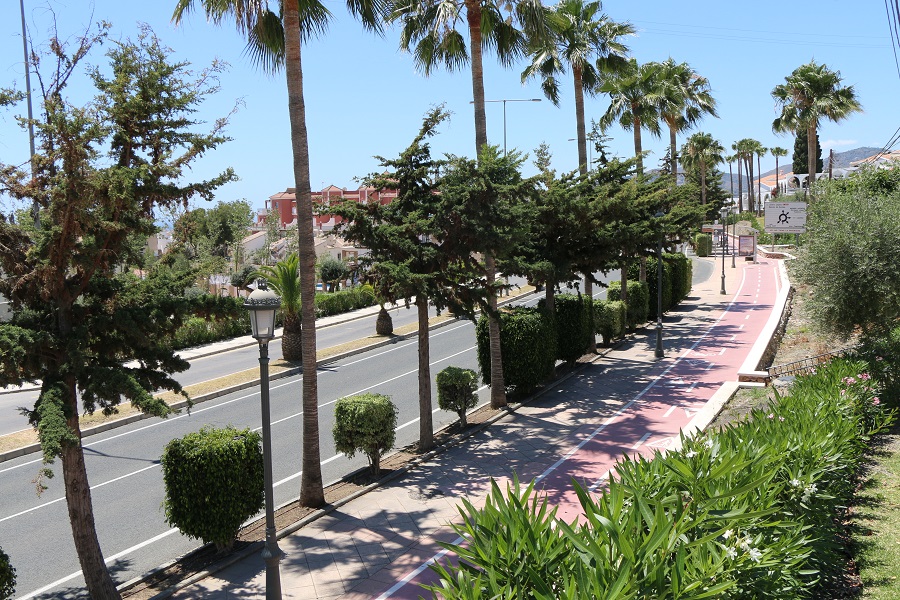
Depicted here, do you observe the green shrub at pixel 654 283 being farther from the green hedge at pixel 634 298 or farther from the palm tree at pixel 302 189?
the palm tree at pixel 302 189

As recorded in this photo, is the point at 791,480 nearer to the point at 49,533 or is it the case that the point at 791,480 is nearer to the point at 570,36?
the point at 49,533

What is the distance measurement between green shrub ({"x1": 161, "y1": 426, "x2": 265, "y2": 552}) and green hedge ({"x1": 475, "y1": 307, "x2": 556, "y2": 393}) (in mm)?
9364

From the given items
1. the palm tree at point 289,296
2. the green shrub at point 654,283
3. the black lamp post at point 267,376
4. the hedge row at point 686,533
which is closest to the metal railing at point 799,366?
the hedge row at point 686,533

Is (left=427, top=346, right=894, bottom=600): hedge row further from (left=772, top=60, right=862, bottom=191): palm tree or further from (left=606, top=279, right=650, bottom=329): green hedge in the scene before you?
(left=772, top=60, right=862, bottom=191): palm tree

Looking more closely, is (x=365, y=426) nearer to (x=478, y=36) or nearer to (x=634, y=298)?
(x=478, y=36)

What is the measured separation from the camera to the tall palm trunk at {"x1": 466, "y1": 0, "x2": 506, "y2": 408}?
59.4 feet

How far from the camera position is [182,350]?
3073cm

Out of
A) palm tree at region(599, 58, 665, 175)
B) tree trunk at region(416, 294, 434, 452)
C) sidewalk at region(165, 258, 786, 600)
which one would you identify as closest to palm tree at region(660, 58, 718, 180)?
palm tree at region(599, 58, 665, 175)

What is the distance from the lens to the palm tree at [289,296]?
1030 inches

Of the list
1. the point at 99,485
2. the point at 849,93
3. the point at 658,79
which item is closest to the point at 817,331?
the point at 99,485

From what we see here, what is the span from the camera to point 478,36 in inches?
724

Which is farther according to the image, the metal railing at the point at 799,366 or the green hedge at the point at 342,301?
the green hedge at the point at 342,301

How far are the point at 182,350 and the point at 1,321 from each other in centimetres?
2245

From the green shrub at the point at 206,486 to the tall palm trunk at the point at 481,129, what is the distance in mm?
8473
